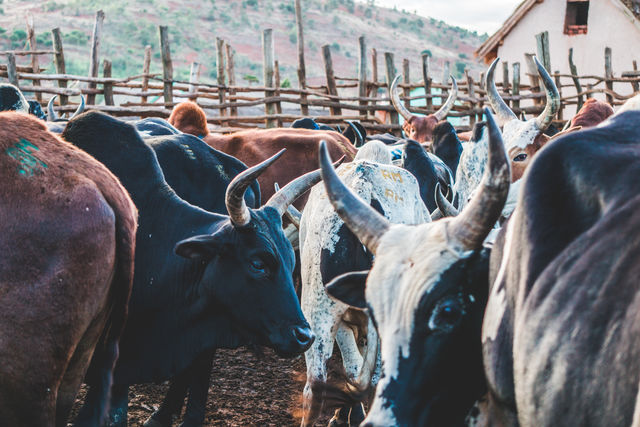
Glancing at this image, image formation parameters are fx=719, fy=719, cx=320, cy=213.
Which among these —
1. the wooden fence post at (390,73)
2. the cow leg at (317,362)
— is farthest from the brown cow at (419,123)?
the cow leg at (317,362)

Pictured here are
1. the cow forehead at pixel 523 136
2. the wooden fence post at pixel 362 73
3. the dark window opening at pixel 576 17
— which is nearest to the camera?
the cow forehead at pixel 523 136

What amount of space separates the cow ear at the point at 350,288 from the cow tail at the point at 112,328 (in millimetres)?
870

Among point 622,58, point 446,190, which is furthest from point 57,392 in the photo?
point 622,58

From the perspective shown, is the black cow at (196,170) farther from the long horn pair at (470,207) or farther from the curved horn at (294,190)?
the long horn pair at (470,207)

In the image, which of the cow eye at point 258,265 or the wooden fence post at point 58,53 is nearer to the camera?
the cow eye at point 258,265

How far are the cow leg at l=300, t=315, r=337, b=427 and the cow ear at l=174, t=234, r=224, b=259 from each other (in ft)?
2.62

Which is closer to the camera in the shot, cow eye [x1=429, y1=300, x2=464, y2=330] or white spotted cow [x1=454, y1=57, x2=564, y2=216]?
cow eye [x1=429, y1=300, x2=464, y2=330]

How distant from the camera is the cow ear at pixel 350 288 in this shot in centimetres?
267

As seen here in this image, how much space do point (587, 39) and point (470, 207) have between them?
85.2 ft

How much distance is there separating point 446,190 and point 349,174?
2.59 metres

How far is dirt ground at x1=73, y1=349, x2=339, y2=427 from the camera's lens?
478 centimetres

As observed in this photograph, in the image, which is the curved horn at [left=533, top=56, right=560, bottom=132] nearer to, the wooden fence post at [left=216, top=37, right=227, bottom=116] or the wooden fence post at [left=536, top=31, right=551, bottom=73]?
the wooden fence post at [left=216, top=37, right=227, bottom=116]

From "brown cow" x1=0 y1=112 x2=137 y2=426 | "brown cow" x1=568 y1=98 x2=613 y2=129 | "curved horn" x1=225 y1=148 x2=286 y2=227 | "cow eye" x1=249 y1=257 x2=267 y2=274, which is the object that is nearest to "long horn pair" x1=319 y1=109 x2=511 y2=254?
"brown cow" x1=0 y1=112 x2=137 y2=426

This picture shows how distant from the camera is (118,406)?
3.89 metres
